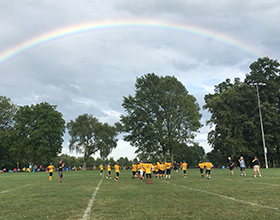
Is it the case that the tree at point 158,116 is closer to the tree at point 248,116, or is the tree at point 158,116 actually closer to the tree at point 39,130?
the tree at point 248,116

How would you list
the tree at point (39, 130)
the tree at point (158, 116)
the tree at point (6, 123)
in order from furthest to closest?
the tree at point (6, 123) < the tree at point (39, 130) < the tree at point (158, 116)

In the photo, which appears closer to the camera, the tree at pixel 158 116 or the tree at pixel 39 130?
the tree at pixel 158 116

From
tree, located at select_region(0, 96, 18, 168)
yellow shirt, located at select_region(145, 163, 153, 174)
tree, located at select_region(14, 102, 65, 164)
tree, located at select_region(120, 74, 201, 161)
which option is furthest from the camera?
tree, located at select_region(0, 96, 18, 168)

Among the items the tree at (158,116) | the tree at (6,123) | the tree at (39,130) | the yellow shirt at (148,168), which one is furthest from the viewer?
the tree at (6,123)

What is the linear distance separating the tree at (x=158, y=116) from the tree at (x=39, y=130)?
20.4 meters

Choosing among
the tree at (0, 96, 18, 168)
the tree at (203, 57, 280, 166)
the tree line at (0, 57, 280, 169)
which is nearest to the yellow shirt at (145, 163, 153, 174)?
the tree line at (0, 57, 280, 169)

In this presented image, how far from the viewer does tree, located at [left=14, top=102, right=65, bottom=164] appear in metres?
54.2

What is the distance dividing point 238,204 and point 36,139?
55.5 m

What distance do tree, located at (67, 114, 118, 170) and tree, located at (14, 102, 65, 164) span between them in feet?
23.9

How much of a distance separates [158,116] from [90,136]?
30549 mm

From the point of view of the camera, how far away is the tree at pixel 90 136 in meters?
66.8

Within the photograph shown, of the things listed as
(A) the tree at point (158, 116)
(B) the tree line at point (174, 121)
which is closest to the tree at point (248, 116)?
(B) the tree line at point (174, 121)

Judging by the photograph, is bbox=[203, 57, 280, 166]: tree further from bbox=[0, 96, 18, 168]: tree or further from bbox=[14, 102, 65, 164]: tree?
bbox=[0, 96, 18, 168]: tree

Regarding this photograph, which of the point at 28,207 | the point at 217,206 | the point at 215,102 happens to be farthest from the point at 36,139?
the point at 217,206
